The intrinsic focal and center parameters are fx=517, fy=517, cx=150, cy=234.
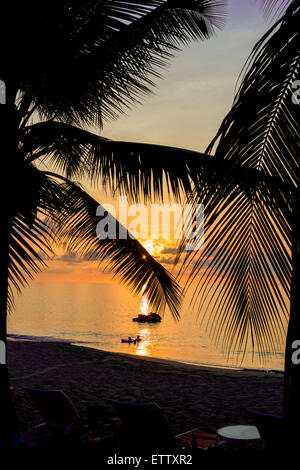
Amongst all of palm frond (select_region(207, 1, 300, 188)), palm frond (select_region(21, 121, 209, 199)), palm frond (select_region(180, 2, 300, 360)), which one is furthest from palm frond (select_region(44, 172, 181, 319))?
palm frond (select_region(207, 1, 300, 188))

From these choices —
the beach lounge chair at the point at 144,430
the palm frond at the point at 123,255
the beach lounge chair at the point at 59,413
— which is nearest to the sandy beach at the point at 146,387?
the beach lounge chair at the point at 59,413

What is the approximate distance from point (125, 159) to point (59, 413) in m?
3.03

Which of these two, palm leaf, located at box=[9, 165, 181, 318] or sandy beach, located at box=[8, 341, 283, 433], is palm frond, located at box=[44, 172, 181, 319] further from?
sandy beach, located at box=[8, 341, 283, 433]

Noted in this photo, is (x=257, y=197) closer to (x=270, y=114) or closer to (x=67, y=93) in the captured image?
(x=270, y=114)

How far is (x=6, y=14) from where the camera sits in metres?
4.12

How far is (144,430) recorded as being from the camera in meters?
5.32

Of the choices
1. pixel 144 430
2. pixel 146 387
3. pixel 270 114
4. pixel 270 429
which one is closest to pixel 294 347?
pixel 270 114

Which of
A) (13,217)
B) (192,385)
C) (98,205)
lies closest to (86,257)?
(98,205)

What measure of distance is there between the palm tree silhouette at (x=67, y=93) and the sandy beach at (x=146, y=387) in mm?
2564

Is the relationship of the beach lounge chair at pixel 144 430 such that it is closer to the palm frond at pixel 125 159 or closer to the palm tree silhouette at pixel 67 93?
the palm tree silhouette at pixel 67 93

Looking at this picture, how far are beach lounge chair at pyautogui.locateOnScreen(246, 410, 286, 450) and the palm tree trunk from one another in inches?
63.9

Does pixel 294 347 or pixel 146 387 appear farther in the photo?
pixel 146 387

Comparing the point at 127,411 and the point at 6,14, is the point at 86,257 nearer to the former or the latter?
the point at 127,411

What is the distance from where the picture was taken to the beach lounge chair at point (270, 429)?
184 inches
